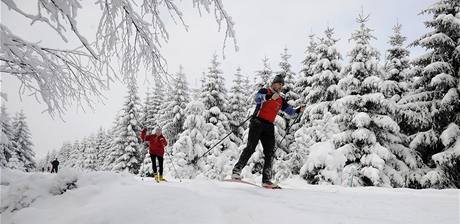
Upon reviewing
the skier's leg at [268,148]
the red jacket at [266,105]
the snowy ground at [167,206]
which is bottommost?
the snowy ground at [167,206]

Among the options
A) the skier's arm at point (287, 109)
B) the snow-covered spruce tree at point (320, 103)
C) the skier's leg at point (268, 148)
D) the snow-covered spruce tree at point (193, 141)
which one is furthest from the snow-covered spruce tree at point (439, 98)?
the snow-covered spruce tree at point (193, 141)

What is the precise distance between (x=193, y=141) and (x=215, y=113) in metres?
2.84

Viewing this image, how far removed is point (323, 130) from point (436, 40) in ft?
24.1

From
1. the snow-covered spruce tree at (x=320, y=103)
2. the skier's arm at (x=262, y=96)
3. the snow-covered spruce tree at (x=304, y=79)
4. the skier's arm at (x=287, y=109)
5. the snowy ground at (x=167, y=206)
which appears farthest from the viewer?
the snow-covered spruce tree at (x=304, y=79)

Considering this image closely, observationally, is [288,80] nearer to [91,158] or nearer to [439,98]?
[439,98]

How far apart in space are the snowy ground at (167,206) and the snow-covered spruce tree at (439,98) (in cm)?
1309

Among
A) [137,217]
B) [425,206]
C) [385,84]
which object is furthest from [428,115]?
[137,217]

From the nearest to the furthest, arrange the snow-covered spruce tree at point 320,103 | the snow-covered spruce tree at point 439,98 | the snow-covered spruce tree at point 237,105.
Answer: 1. the snow-covered spruce tree at point 439,98
2. the snow-covered spruce tree at point 320,103
3. the snow-covered spruce tree at point 237,105

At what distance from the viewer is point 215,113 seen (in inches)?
1138

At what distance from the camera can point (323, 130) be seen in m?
20.9

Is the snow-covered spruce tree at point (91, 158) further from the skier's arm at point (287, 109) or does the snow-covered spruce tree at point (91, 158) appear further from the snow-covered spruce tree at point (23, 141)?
the skier's arm at point (287, 109)

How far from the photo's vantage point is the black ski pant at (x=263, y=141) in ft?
23.2

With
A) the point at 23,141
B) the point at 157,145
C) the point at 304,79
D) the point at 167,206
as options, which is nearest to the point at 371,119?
the point at 304,79

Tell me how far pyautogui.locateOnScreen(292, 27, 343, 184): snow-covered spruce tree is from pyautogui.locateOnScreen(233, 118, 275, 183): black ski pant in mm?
11611
